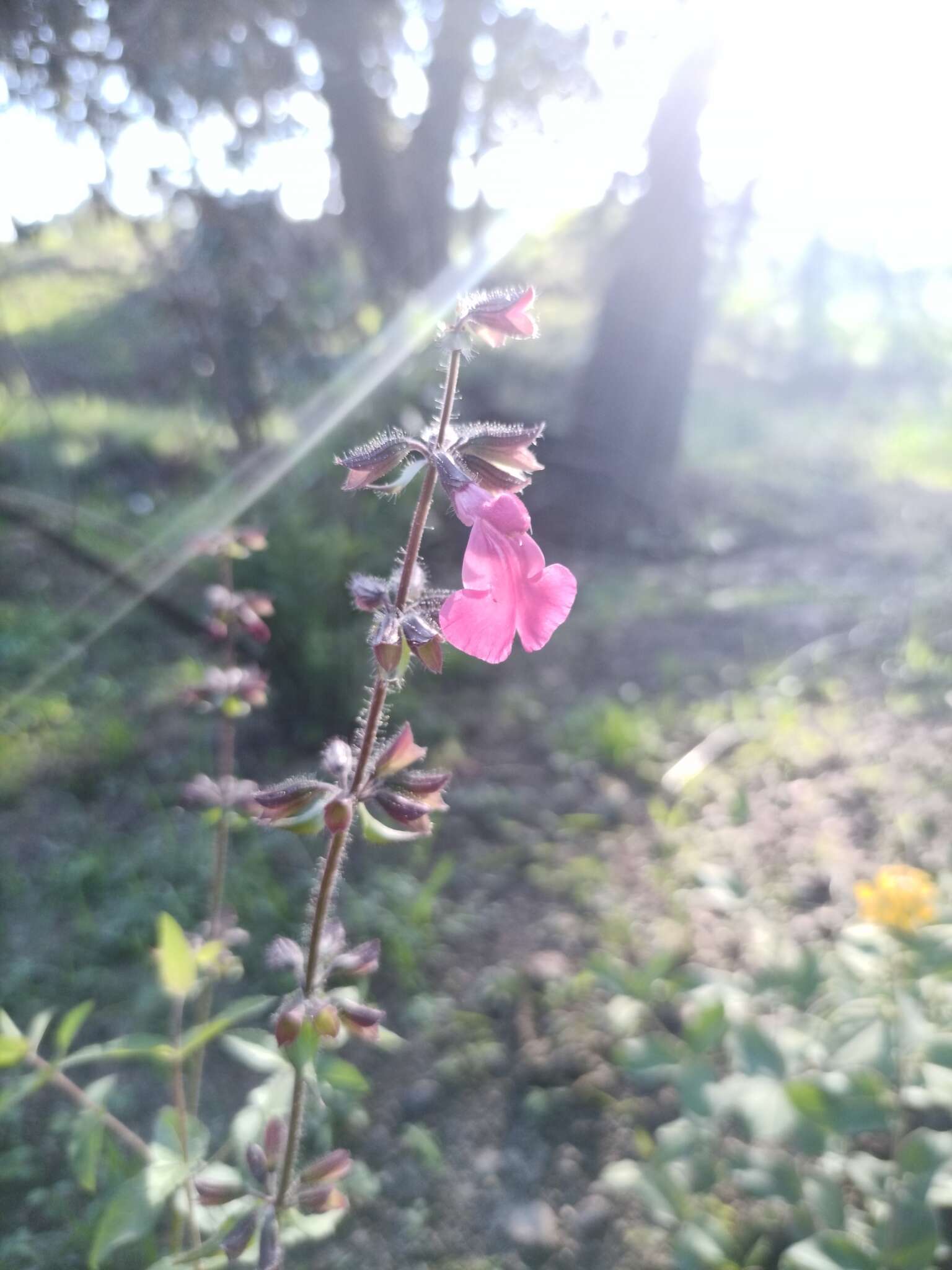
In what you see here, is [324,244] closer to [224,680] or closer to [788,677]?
[788,677]

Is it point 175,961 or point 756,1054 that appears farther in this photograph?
point 756,1054

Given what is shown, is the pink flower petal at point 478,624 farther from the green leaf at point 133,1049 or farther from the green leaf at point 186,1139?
the green leaf at point 186,1139

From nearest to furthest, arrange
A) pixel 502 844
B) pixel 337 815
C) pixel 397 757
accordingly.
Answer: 1. pixel 337 815
2. pixel 397 757
3. pixel 502 844

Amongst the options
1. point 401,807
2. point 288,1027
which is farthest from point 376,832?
point 288,1027

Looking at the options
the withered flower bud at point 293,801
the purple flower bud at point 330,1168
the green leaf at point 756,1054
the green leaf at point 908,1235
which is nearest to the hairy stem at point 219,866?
the purple flower bud at point 330,1168

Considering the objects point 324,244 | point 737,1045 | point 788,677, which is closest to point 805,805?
point 788,677

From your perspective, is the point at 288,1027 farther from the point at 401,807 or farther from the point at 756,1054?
the point at 756,1054

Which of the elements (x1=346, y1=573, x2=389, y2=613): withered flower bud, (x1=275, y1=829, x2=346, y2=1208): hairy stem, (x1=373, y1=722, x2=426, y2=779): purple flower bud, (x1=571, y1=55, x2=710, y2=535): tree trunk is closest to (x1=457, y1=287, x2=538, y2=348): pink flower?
(x1=346, y1=573, x2=389, y2=613): withered flower bud
